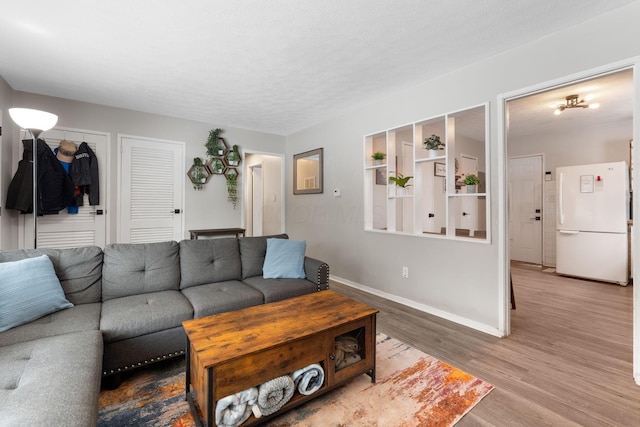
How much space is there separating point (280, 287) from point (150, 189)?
282cm

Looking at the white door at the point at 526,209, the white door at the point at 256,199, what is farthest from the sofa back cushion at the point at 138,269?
the white door at the point at 526,209

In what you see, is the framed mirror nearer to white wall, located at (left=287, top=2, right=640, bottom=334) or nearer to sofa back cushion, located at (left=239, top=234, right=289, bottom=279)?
white wall, located at (left=287, top=2, right=640, bottom=334)

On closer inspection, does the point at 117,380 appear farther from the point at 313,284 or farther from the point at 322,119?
the point at 322,119

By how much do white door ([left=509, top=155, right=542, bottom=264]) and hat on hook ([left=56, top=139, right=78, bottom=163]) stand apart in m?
7.22

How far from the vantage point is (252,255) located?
2.90m

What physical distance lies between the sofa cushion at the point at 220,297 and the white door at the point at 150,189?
218cm

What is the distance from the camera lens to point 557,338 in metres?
2.43

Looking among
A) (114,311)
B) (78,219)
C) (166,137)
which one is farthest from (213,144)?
(114,311)

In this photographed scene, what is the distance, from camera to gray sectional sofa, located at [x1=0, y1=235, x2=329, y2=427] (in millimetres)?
1077

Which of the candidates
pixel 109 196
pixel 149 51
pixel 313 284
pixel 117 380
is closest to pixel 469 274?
pixel 313 284

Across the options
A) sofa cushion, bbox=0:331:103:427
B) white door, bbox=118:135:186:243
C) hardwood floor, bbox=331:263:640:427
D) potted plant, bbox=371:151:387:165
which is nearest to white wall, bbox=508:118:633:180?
hardwood floor, bbox=331:263:640:427

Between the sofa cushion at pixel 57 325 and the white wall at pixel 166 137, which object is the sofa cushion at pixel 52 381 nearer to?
the sofa cushion at pixel 57 325

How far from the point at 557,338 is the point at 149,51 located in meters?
4.31

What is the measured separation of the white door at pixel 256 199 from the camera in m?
5.99
